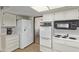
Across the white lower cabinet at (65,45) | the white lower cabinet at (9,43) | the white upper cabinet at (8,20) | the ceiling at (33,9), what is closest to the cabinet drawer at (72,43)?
the white lower cabinet at (65,45)

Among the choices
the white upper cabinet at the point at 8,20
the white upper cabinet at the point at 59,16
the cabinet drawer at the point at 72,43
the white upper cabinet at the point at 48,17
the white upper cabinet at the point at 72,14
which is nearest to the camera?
the cabinet drawer at the point at 72,43

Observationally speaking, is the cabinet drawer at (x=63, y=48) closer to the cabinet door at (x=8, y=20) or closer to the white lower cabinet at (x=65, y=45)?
the white lower cabinet at (x=65, y=45)

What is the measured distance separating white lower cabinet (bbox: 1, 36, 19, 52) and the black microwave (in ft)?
6.25

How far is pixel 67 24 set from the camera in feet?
9.06

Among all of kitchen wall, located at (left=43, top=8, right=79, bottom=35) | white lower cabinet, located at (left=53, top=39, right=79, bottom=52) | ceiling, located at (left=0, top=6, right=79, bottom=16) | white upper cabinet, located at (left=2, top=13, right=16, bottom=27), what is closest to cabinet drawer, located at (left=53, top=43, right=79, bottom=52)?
white lower cabinet, located at (left=53, top=39, right=79, bottom=52)

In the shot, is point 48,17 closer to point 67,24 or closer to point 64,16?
point 64,16

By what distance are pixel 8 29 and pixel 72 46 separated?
2.90 m

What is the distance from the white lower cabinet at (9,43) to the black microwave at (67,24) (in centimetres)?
190

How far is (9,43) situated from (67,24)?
7.77 feet

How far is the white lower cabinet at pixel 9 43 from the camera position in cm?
300

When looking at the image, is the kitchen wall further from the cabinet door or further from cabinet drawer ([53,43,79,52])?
the cabinet door

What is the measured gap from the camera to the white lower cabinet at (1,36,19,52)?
300cm
